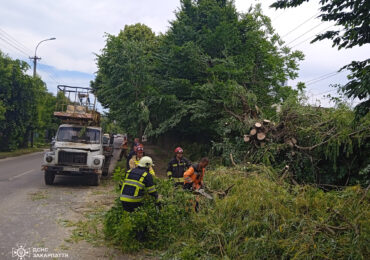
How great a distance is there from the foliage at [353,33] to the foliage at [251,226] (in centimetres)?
158

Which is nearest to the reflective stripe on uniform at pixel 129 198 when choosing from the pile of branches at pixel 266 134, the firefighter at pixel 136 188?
the firefighter at pixel 136 188

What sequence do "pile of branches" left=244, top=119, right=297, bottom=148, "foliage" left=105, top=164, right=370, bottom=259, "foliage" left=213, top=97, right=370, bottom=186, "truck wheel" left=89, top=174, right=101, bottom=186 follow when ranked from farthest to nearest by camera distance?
"truck wheel" left=89, top=174, right=101, bottom=186, "pile of branches" left=244, top=119, right=297, bottom=148, "foliage" left=213, top=97, right=370, bottom=186, "foliage" left=105, top=164, right=370, bottom=259

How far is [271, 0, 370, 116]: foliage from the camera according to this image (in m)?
4.06

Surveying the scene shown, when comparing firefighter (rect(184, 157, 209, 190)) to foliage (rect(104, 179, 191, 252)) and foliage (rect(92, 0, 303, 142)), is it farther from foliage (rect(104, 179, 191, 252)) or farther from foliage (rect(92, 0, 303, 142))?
foliage (rect(92, 0, 303, 142))

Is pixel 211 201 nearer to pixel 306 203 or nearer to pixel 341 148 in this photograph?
pixel 306 203

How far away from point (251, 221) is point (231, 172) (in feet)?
10.0

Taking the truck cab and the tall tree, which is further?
the tall tree

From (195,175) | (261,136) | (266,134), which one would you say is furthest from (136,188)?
(266,134)

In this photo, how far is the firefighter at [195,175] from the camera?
6305 mm

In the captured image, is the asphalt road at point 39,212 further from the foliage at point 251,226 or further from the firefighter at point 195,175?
the firefighter at point 195,175

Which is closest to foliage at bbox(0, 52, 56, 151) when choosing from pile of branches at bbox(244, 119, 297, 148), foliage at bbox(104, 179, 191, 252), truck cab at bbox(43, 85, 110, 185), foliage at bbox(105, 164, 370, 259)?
truck cab at bbox(43, 85, 110, 185)

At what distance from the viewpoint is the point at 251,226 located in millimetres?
4621

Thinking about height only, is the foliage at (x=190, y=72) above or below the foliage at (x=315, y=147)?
above

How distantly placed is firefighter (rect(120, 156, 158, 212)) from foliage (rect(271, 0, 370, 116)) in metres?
3.27
